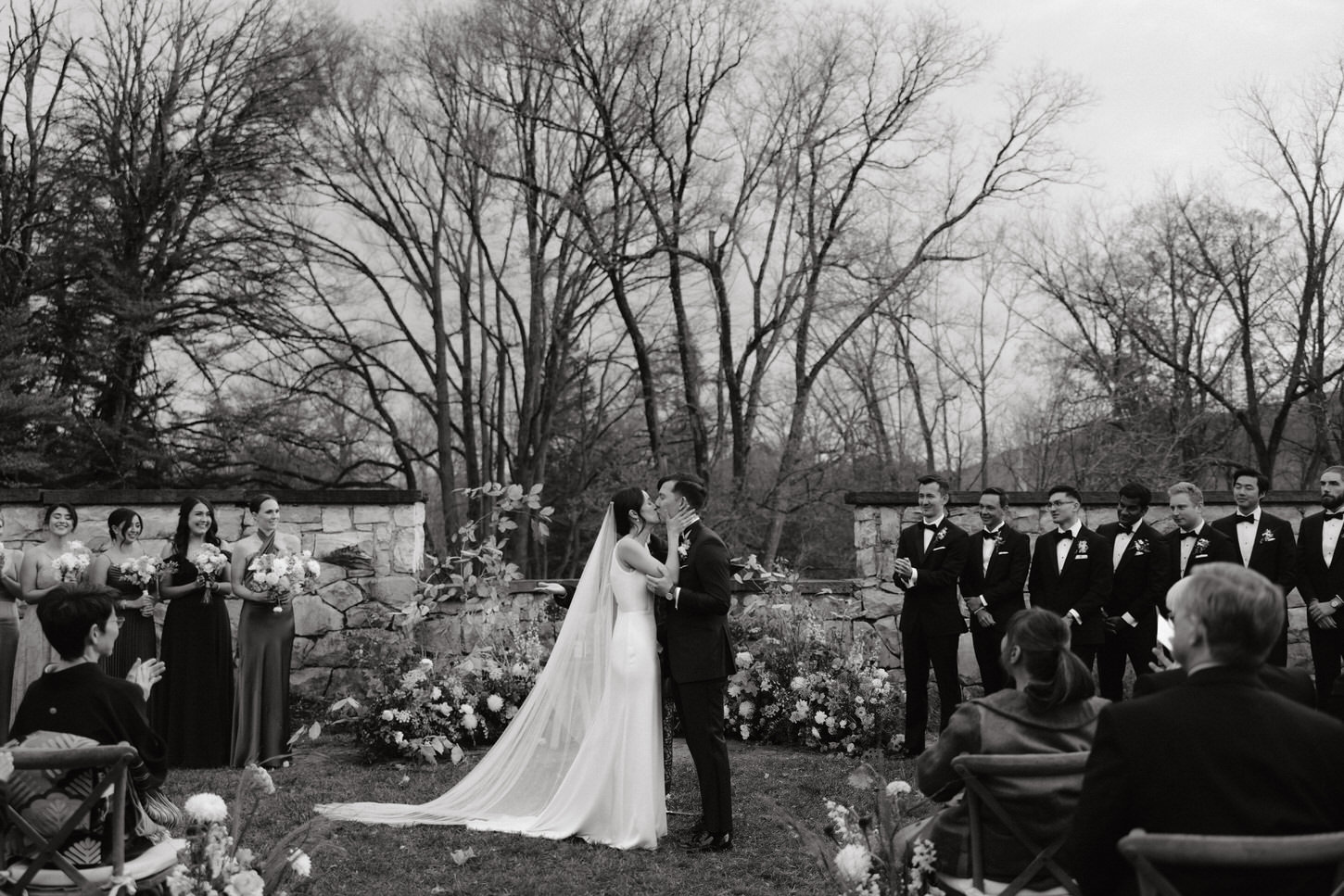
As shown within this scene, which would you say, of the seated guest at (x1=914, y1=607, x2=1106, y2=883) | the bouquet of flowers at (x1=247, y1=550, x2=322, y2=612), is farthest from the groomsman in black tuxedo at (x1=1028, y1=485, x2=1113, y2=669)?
the bouquet of flowers at (x1=247, y1=550, x2=322, y2=612)

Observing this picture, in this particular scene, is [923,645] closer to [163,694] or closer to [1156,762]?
[163,694]

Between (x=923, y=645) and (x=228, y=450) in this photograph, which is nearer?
(x=923, y=645)

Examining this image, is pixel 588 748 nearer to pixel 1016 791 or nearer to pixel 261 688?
pixel 261 688

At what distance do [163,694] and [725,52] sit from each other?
15817 mm

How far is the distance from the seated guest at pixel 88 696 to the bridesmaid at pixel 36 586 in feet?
14.5

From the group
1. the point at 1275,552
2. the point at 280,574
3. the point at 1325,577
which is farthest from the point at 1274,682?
the point at 280,574

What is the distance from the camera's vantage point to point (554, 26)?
19.3 metres

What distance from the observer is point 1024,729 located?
3453 mm

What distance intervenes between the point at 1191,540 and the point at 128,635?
7.13m

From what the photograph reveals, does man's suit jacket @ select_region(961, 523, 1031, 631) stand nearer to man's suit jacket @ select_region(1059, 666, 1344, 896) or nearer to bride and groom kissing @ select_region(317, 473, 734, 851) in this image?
bride and groom kissing @ select_region(317, 473, 734, 851)

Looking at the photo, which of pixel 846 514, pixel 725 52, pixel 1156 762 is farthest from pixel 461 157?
pixel 1156 762

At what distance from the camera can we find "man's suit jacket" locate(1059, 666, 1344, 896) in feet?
7.80

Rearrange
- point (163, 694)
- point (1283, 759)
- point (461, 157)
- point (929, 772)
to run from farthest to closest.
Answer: point (461, 157) → point (163, 694) → point (929, 772) → point (1283, 759)

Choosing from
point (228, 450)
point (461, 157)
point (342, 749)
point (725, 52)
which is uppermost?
point (725, 52)
